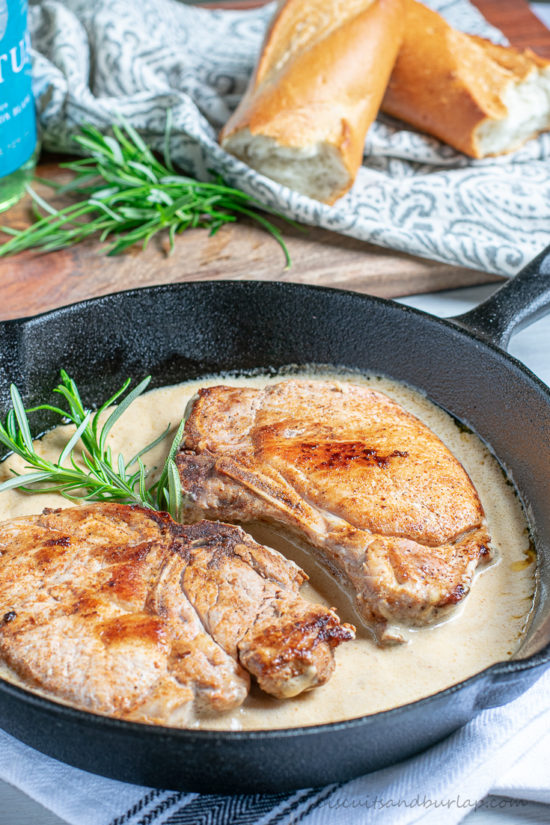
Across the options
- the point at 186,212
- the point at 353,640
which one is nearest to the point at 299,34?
the point at 186,212

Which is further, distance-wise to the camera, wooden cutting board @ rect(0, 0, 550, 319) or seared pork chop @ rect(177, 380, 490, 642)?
wooden cutting board @ rect(0, 0, 550, 319)

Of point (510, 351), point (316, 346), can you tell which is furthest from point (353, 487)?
point (510, 351)

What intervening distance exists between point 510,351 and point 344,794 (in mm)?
1329

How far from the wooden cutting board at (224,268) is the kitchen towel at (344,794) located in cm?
137

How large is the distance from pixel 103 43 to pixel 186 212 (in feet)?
2.55

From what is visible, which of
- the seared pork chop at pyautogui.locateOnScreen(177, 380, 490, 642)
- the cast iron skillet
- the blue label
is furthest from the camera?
the blue label

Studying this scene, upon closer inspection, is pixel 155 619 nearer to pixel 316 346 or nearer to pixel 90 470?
pixel 90 470

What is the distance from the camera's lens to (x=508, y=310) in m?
1.96

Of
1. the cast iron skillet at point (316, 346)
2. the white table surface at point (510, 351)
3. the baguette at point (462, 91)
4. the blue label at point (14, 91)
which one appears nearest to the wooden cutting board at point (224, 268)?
the white table surface at point (510, 351)

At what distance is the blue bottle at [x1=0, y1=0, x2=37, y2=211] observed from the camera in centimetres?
240

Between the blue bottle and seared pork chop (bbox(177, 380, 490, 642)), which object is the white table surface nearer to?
seared pork chop (bbox(177, 380, 490, 642))

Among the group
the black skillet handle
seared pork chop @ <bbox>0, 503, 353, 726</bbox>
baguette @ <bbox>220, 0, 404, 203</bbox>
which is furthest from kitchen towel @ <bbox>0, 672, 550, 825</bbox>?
baguette @ <bbox>220, 0, 404, 203</bbox>

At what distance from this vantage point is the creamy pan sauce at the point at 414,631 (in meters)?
1.34

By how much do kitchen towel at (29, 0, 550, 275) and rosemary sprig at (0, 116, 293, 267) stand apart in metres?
0.08
